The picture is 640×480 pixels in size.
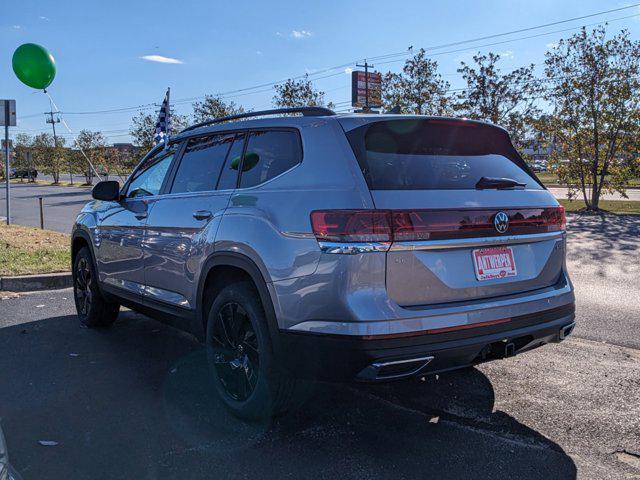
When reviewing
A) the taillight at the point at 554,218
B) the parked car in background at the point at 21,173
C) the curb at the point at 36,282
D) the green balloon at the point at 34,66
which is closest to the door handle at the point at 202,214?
the taillight at the point at 554,218

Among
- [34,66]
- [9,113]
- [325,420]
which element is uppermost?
[34,66]

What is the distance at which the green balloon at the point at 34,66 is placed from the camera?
9812 mm

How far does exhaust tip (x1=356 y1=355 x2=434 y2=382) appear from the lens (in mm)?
2803

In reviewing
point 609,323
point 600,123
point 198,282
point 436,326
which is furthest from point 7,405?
point 600,123

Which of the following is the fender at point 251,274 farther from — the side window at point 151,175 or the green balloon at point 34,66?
the green balloon at point 34,66

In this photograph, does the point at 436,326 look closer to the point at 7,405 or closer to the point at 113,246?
the point at 7,405

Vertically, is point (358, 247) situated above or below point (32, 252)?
above

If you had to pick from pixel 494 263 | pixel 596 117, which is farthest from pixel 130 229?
pixel 596 117

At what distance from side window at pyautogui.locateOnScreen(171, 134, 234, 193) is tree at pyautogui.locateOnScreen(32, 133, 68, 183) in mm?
55690

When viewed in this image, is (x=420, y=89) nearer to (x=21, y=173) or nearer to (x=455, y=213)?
(x=455, y=213)

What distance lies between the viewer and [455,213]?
3.01 metres

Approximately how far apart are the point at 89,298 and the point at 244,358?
300 cm

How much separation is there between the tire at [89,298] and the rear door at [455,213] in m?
3.64

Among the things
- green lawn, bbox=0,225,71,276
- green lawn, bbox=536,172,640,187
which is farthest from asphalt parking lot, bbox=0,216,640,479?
green lawn, bbox=536,172,640,187
